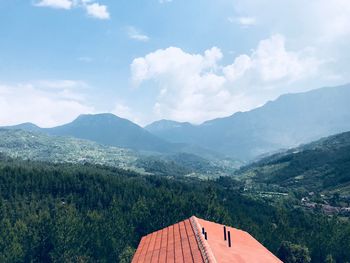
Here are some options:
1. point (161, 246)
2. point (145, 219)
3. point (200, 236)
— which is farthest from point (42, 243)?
point (200, 236)

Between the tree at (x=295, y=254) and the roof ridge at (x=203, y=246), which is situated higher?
the roof ridge at (x=203, y=246)

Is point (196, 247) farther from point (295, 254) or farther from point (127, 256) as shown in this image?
point (295, 254)

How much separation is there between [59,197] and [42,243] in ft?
329

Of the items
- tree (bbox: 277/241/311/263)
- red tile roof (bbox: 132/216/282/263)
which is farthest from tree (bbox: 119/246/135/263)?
tree (bbox: 277/241/311/263)

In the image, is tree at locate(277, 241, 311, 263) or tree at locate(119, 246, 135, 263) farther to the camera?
tree at locate(277, 241, 311, 263)

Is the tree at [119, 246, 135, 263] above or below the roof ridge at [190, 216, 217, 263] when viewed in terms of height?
below

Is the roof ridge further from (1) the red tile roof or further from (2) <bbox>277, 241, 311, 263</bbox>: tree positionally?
(2) <bbox>277, 241, 311, 263</bbox>: tree

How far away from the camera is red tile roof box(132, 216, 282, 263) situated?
132ft

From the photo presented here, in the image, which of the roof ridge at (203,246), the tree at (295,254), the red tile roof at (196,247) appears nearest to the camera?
the roof ridge at (203,246)

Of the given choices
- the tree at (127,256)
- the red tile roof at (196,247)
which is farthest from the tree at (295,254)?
the red tile roof at (196,247)

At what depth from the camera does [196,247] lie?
139 ft

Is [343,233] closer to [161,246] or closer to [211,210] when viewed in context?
[211,210]

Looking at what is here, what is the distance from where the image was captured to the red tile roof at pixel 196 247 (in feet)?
132

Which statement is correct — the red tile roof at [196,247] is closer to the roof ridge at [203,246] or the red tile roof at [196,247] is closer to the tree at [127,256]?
the roof ridge at [203,246]
